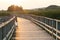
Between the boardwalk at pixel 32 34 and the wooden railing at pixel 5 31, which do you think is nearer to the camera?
the wooden railing at pixel 5 31

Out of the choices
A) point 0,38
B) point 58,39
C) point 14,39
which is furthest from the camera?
point 14,39

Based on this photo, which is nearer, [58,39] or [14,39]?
[58,39]

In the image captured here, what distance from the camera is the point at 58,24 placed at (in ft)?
53.6

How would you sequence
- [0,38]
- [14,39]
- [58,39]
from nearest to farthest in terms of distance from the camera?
[0,38] < [58,39] < [14,39]

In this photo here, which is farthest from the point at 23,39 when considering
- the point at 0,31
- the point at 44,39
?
the point at 0,31

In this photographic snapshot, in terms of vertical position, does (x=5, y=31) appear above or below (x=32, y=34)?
above

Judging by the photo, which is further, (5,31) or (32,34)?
(32,34)

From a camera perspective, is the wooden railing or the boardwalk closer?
the wooden railing

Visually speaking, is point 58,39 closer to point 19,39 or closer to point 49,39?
point 49,39

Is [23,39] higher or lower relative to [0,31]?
lower

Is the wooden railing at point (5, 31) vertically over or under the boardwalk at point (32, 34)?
over

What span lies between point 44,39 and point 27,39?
3.90 feet

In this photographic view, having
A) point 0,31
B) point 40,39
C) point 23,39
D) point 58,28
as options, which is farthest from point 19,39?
point 0,31

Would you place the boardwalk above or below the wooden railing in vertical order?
below
